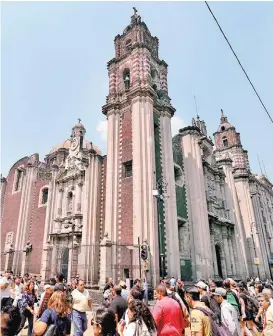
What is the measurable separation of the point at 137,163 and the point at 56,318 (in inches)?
568

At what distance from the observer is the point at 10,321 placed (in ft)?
8.54

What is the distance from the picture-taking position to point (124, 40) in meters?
25.2

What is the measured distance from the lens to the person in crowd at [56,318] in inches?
124

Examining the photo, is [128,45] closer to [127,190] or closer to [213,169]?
[127,190]

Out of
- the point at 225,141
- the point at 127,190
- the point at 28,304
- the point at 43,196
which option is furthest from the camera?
the point at 225,141

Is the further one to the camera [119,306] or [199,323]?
[119,306]

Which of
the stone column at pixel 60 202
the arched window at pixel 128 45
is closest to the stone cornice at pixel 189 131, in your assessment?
the arched window at pixel 128 45

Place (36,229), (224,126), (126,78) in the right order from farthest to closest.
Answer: (224,126) → (36,229) → (126,78)

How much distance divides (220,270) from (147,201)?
46.5ft

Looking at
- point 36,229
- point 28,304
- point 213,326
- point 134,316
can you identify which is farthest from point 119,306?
point 36,229

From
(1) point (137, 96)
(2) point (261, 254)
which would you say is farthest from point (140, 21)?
(2) point (261, 254)

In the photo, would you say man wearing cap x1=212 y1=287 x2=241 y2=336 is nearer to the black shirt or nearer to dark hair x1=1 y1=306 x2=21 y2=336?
the black shirt

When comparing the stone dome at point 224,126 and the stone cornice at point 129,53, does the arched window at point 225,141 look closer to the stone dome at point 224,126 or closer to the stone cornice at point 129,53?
the stone dome at point 224,126

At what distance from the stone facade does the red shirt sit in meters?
10.0
